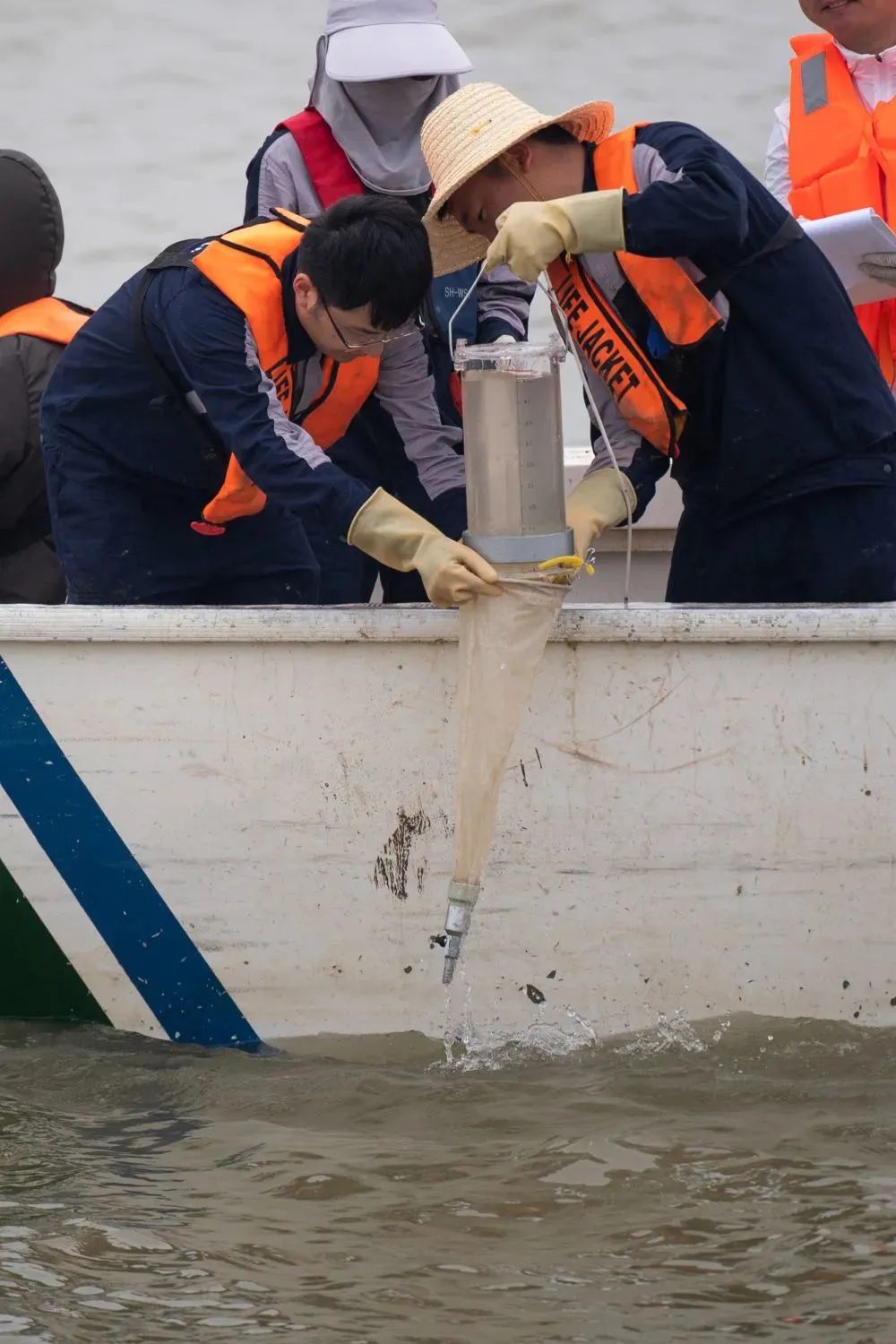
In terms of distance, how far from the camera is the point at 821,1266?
7.66 feet

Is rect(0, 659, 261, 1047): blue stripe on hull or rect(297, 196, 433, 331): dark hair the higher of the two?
rect(297, 196, 433, 331): dark hair

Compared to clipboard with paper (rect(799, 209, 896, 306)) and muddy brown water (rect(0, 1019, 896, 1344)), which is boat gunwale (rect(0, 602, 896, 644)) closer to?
muddy brown water (rect(0, 1019, 896, 1344))

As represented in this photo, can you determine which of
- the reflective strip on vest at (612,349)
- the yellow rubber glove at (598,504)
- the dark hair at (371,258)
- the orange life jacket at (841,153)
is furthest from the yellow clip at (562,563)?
the orange life jacket at (841,153)

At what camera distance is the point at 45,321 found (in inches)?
135

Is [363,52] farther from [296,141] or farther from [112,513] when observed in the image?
[112,513]

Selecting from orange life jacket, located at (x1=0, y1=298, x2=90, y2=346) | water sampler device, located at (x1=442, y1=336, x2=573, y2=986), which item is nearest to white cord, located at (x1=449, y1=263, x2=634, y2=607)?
water sampler device, located at (x1=442, y1=336, x2=573, y2=986)

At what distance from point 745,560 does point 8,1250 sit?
1453 millimetres

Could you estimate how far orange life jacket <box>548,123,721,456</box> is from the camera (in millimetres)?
2688

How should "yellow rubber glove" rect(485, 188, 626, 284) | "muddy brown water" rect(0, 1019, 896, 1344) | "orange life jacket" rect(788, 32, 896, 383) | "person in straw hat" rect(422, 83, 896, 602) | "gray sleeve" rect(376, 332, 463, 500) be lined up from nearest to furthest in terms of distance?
1. "muddy brown water" rect(0, 1019, 896, 1344)
2. "yellow rubber glove" rect(485, 188, 626, 284)
3. "person in straw hat" rect(422, 83, 896, 602)
4. "gray sleeve" rect(376, 332, 463, 500)
5. "orange life jacket" rect(788, 32, 896, 383)

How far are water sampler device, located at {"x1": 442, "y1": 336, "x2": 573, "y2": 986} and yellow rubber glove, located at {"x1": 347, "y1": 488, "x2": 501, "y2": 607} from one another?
0.12ft

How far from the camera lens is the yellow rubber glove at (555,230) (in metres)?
2.48

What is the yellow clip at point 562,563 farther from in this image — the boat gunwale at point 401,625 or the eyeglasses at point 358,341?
the eyeglasses at point 358,341

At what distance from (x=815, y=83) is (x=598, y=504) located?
4.16ft

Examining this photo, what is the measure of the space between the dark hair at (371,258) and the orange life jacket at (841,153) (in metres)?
1.11
